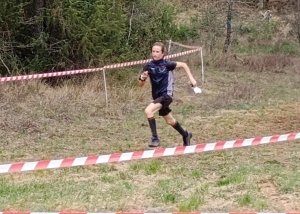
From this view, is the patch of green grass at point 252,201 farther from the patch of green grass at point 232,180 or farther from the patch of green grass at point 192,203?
the patch of green grass at point 232,180

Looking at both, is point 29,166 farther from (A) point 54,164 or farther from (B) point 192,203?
(B) point 192,203

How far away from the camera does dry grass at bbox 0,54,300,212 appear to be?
Answer: 586 centimetres

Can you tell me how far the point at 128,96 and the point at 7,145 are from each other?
5213 millimetres

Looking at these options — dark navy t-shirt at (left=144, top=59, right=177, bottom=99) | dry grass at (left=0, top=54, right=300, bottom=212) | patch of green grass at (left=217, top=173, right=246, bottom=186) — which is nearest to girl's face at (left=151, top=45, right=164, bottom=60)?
dark navy t-shirt at (left=144, top=59, right=177, bottom=99)

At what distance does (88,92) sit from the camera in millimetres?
13375

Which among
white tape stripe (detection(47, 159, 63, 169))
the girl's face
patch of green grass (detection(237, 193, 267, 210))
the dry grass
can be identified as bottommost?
the dry grass

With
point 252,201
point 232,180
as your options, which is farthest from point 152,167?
point 252,201

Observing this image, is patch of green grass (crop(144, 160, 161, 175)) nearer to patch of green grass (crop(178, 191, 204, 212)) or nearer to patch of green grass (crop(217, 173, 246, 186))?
patch of green grass (crop(217, 173, 246, 186))

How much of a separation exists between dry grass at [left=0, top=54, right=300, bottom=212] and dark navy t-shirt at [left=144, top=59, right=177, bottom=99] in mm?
1070

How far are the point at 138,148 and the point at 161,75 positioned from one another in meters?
1.32

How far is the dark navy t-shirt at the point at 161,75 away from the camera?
8.20 meters

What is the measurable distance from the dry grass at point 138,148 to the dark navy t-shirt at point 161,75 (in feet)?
3.51

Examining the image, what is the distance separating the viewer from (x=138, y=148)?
8836 mm

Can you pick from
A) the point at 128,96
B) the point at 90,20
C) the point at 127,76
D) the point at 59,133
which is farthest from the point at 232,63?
the point at 59,133
